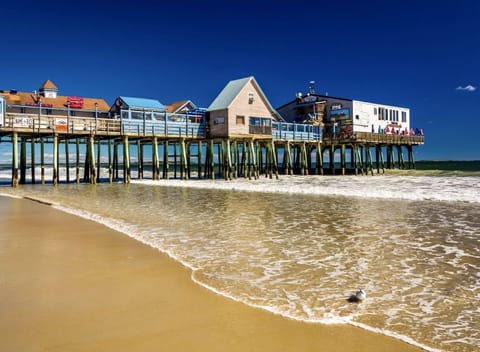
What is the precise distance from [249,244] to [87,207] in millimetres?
8534

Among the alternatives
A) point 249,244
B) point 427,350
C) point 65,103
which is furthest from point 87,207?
point 65,103

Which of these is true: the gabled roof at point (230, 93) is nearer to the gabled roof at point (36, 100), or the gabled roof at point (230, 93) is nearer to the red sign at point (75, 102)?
the gabled roof at point (36, 100)

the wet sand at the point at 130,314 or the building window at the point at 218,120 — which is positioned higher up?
the building window at the point at 218,120

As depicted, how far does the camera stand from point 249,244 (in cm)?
846

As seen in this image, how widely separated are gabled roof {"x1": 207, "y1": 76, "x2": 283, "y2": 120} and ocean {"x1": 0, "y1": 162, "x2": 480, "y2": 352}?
20.7 meters

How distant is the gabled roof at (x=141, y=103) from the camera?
31766 mm

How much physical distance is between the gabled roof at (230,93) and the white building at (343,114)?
33.2ft

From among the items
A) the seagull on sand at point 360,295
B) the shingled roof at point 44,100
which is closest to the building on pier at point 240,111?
the shingled roof at point 44,100

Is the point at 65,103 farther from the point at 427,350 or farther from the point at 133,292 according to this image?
the point at 427,350

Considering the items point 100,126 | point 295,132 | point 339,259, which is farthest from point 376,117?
point 339,259

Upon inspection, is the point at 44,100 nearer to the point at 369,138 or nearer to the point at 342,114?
the point at 342,114

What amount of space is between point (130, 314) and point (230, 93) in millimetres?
31592

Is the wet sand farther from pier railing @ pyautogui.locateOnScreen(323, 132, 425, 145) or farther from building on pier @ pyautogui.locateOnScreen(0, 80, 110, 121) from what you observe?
pier railing @ pyautogui.locateOnScreen(323, 132, 425, 145)

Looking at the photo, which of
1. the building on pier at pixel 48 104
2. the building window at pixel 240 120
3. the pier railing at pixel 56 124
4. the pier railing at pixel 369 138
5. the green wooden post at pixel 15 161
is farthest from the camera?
the pier railing at pixel 369 138
